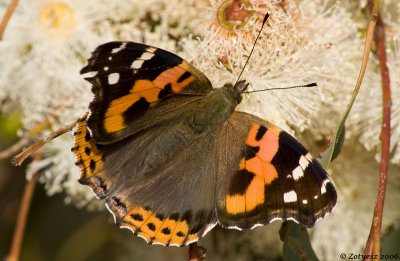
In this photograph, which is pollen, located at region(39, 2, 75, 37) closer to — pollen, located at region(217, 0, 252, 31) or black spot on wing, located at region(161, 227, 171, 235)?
pollen, located at region(217, 0, 252, 31)

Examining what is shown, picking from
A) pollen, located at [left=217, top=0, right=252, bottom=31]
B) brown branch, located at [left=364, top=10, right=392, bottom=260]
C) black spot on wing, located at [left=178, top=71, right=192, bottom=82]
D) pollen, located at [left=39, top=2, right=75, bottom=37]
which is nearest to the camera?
brown branch, located at [left=364, top=10, right=392, bottom=260]

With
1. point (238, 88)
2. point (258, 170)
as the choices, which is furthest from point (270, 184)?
point (238, 88)

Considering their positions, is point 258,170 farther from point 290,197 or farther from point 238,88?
point 238,88

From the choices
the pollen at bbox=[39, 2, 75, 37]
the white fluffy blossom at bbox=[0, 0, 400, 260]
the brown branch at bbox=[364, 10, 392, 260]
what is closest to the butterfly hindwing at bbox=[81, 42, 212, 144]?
the white fluffy blossom at bbox=[0, 0, 400, 260]

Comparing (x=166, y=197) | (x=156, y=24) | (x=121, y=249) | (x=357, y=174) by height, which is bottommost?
(x=121, y=249)

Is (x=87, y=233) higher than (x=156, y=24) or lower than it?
lower

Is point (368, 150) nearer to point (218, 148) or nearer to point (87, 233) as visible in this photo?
point (218, 148)

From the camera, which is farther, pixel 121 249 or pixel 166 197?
pixel 121 249

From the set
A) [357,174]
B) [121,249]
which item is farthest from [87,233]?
[357,174]
